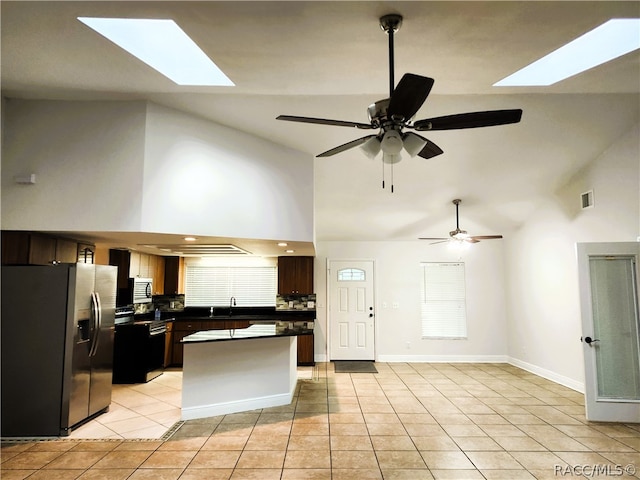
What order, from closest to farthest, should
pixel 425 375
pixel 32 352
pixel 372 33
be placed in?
pixel 372 33, pixel 32 352, pixel 425 375

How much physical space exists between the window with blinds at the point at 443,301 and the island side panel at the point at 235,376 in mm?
3864

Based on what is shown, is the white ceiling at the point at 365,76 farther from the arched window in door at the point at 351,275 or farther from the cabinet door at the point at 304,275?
the arched window in door at the point at 351,275

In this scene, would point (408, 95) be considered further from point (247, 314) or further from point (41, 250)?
point (247, 314)

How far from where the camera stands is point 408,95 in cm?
198

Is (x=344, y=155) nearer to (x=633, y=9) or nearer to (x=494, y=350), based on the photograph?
(x=633, y=9)

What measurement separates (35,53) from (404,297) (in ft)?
22.5

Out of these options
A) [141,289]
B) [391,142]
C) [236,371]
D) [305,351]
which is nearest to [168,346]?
[141,289]

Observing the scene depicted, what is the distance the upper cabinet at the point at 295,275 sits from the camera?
764 centimetres

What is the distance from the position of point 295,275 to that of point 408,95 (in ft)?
19.5

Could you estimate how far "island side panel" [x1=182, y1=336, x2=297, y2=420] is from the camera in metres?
4.43

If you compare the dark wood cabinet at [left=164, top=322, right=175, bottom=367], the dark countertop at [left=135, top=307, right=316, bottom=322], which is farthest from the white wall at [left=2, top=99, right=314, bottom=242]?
the dark countertop at [left=135, top=307, right=316, bottom=322]

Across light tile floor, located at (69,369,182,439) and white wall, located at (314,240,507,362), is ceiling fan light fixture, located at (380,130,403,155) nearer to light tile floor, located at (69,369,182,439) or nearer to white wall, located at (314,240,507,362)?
light tile floor, located at (69,369,182,439)

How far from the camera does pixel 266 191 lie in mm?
4434

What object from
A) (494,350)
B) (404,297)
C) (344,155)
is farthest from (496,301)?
(344,155)
